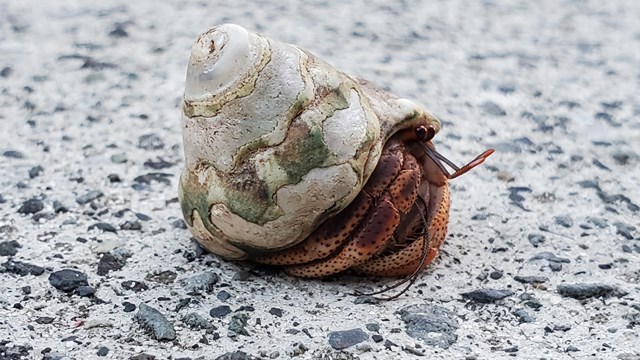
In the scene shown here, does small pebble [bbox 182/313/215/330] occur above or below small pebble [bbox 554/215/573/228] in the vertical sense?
above

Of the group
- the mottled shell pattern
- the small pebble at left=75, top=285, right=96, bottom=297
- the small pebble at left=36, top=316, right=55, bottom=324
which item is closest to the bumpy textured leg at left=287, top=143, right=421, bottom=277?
the mottled shell pattern

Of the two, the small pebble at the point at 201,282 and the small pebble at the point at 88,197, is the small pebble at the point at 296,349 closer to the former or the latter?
the small pebble at the point at 201,282

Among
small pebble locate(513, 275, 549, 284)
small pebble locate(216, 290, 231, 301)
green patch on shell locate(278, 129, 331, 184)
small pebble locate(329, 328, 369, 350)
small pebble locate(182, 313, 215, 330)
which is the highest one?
green patch on shell locate(278, 129, 331, 184)

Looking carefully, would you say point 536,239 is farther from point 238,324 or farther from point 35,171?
point 35,171

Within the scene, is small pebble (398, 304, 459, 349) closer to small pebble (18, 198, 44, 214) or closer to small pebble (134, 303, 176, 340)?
small pebble (134, 303, 176, 340)

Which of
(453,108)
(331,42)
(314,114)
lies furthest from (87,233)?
(331,42)

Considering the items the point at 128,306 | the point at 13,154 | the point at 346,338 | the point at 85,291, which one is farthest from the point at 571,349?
the point at 13,154

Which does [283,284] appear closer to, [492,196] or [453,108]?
[492,196]
